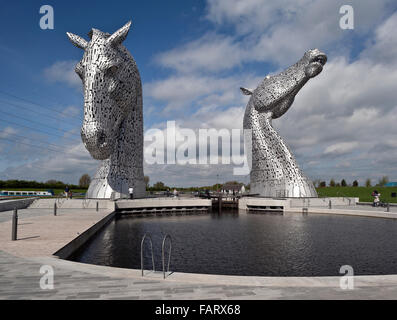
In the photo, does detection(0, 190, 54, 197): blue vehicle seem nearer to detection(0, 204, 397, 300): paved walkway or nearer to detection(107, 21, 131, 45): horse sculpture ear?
detection(107, 21, 131, 45): horse sculpture ear

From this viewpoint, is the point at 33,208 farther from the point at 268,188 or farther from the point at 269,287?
the point at 269,287

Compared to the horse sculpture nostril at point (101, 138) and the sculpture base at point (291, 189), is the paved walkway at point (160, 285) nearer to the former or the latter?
the horse sculpture nostril at point (101, 138)

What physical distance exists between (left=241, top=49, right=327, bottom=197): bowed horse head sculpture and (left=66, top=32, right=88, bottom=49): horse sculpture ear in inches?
529

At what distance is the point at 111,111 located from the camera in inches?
682

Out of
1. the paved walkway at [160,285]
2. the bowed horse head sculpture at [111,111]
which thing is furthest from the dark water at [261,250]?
the bowed horse head sculpture at [111,111]

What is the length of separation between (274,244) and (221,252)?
7.01ft

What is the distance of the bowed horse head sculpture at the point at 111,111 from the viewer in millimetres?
16281

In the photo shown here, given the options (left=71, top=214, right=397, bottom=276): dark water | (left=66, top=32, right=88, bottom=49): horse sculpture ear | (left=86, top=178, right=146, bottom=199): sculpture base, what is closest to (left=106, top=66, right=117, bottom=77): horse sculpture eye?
(left=66, top=32, right=88, bottom=49): horse sculpture ear

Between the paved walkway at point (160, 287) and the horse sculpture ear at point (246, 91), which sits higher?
the horse sculpture ear at point (246, 91)

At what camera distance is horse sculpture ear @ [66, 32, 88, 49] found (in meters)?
17.5

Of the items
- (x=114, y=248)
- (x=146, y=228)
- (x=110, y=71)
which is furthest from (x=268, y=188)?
(x=114, y=248)

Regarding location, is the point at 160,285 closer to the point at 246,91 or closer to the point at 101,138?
the point at 101,138

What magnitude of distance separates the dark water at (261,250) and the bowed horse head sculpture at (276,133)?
8.99 meters
